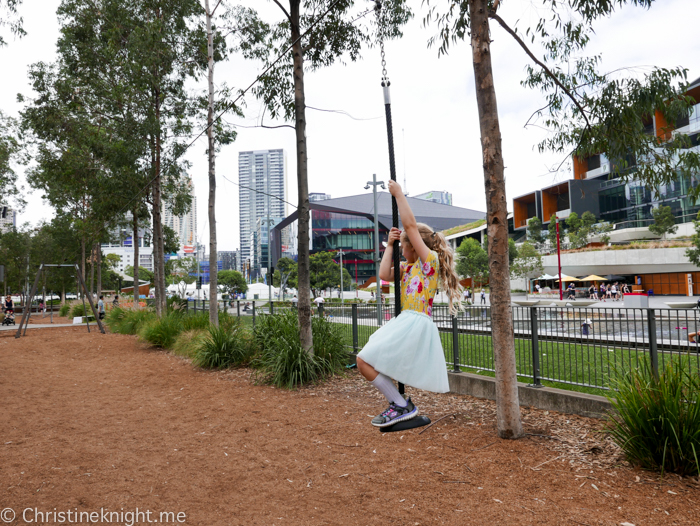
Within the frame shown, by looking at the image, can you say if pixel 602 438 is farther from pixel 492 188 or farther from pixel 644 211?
pixel 644 211

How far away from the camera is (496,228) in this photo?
5148mm

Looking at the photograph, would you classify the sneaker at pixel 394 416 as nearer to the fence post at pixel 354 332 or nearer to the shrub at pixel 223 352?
the fence post at pixel 354 332

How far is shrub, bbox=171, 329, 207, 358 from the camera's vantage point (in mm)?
12297

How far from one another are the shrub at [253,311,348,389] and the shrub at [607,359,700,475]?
529 cm

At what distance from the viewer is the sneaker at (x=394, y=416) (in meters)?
3.33

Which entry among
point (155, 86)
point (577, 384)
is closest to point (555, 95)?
point (577, 384)

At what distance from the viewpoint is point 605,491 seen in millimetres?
3684

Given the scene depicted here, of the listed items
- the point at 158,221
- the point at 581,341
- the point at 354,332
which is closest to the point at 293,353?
the point at 354,332

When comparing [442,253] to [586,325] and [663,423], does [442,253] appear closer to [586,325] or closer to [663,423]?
[663,423]

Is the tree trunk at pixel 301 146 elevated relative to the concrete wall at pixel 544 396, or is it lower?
elevated

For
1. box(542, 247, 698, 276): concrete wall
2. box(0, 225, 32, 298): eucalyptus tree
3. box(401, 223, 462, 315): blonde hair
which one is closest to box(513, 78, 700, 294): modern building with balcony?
box(542, 247, 698, 276): concrete wall

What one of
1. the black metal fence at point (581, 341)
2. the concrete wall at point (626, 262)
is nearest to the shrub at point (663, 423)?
the black metal fence at point (581, 341)

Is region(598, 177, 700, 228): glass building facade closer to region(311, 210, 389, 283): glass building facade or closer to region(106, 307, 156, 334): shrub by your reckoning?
region(311, 210, 389, 283): glass building facade

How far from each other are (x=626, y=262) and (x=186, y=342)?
158 feet
